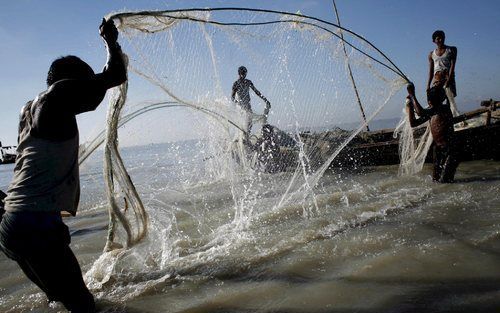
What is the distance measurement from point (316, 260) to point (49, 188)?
2.36m

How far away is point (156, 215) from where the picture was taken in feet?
18.5

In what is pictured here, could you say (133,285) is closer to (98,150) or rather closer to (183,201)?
(98,150)

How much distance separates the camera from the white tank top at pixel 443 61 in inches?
277

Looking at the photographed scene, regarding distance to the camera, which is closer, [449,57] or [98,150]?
[98,150]

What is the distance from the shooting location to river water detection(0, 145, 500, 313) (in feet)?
8.50

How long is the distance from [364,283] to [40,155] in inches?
99.5

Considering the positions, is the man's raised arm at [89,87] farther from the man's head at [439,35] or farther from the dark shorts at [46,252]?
the man's head at [439,35]

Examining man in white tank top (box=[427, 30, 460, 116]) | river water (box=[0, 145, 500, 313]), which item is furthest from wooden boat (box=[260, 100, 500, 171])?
river water (box=[0, 145, 500, 313])

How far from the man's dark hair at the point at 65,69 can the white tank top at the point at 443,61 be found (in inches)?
274

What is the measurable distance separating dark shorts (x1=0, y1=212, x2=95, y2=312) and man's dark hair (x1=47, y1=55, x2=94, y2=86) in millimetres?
950

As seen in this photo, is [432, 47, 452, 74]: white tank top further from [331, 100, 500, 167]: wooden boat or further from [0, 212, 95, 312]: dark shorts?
[0, 212, 95, 312]: dark shorts

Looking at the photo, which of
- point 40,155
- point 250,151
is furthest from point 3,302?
point 250,151

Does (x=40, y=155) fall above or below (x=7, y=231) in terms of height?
above

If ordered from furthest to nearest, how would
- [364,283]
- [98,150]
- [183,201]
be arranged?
[183,201] < [98,150] < [364,283]
